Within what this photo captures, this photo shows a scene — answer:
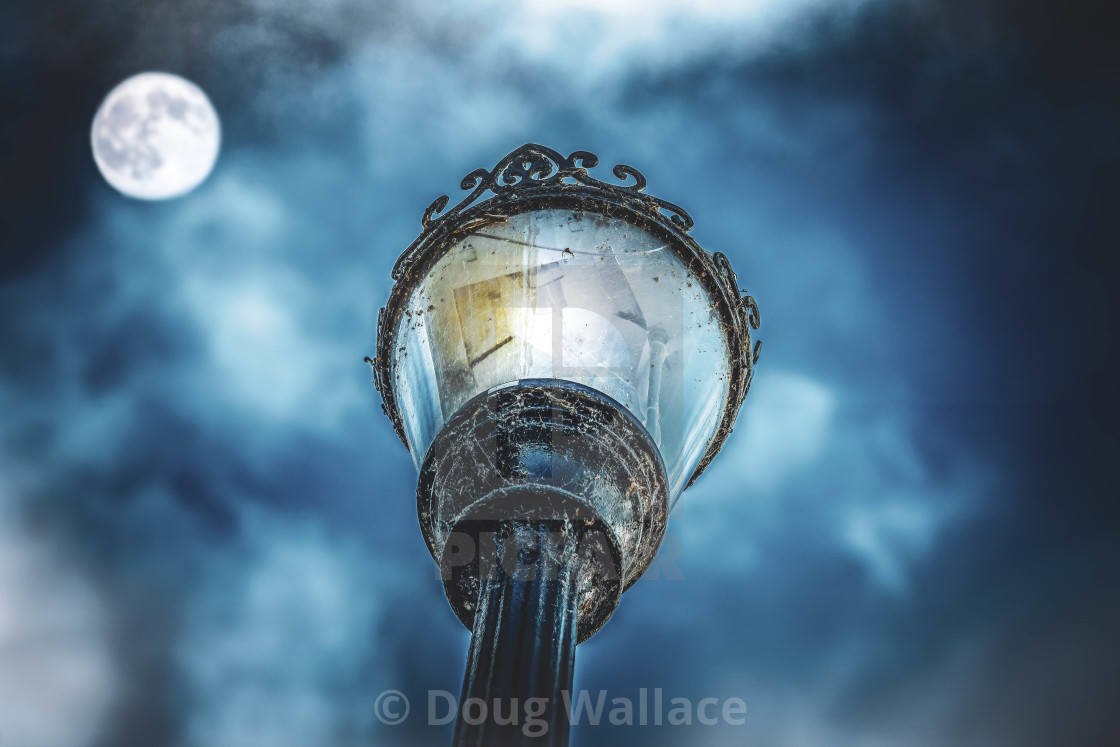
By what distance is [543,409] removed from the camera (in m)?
3.24

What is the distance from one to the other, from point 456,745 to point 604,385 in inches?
63.3

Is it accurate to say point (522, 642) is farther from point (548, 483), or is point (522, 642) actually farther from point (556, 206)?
point (556, 206)

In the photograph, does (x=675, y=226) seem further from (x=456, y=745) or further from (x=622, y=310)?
(x=456, y=745)

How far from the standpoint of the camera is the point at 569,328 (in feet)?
11.6

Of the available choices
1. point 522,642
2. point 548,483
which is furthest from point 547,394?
point 522,642

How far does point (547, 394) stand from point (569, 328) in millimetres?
408

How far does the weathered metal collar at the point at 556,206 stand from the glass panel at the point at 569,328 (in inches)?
2.9

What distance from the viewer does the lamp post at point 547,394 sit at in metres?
2.88

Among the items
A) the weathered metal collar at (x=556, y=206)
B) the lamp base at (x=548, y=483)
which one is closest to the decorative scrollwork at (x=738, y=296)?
the weathered metal collar at (x=556, y=206)

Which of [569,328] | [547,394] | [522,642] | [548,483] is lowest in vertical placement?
[522,642]

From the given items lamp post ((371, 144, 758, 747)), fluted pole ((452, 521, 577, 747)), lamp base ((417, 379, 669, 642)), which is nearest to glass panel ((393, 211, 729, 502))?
lamp post ((371, 144, 758, 747))

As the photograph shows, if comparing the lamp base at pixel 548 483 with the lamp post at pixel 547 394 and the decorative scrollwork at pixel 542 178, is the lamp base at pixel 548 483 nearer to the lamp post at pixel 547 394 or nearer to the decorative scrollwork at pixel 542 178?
the lamp post at pixel 547 394

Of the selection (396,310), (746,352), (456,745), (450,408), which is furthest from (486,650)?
(746,352)

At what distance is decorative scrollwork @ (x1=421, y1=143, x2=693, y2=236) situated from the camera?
402 centimetres
